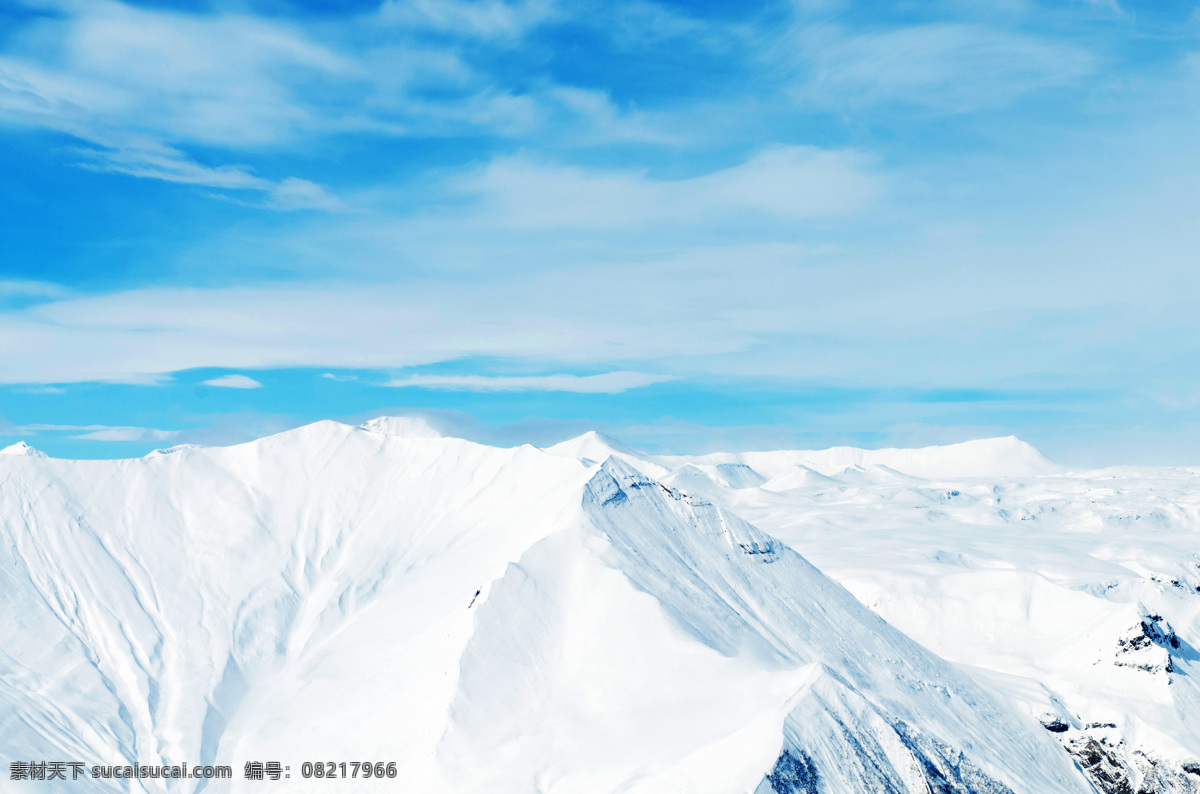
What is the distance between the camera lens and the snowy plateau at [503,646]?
62.1m

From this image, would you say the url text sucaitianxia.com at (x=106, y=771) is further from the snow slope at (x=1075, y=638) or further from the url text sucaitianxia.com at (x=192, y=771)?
the snow slope at (x=1075, y=638)

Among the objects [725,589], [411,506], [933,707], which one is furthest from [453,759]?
[411,506]

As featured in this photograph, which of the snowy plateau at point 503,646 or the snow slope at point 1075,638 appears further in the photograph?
the snow slope at point 1075,638

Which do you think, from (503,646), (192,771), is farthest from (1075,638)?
(192,771)

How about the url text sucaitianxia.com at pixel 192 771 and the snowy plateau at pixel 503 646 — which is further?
the url text sucaitianxia.com at pixel 192 771

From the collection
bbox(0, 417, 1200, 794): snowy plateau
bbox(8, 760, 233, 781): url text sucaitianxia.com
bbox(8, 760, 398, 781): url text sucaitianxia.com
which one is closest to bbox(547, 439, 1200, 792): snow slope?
bbox(0, 417, 1200, 794): snowy plateau

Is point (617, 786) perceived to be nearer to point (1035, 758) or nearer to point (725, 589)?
point (725, 589)

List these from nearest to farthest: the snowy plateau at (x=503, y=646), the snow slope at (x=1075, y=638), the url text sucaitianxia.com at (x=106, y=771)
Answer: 1. the snowy plateau at (x=503, y=646)
2. the url text sucaitianxia.com at (x=106, y=771)
3. the snow slope at (x=1075, y=638)

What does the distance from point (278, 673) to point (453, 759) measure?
117 ft

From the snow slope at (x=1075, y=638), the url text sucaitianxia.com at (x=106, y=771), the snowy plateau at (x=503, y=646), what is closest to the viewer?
the snowy plateau at (x=503, y=646)

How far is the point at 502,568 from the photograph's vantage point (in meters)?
81.2

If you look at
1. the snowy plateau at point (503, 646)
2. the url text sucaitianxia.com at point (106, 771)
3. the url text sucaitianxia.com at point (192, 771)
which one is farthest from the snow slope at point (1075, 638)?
the url text sucaitianxia.com at point (106, 771)

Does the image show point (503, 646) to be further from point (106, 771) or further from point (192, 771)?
point (106, 771)

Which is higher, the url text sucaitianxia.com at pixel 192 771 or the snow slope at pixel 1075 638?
the url text sucaitianxia.com at pixel 192 771
